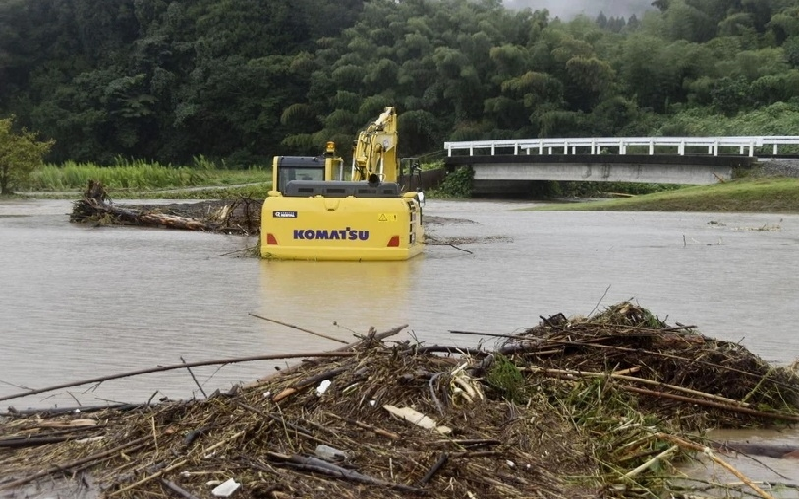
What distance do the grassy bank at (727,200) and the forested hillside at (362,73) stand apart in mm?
20191

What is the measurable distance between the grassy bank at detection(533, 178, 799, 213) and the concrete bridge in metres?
3.15

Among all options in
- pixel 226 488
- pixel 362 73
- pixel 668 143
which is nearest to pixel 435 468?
pixel 226 488

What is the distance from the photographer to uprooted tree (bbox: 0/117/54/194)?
35.1 m

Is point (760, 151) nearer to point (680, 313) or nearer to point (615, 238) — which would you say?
point (615, 238)

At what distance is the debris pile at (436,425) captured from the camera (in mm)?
4105

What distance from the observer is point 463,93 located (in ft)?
207

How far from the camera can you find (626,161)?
40.9 m

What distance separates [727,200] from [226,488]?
29737 mm

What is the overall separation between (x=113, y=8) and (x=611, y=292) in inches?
2760

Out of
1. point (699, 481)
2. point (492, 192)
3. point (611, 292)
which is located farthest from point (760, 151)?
point (699, 481)

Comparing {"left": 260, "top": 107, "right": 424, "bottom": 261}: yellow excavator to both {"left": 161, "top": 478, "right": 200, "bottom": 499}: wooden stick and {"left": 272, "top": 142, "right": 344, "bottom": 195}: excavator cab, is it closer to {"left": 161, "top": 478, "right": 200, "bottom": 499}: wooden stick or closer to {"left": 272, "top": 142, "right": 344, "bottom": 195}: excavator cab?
{"left": 272, "top": 142, "right": 344, "bottom": 195}: excavator cab

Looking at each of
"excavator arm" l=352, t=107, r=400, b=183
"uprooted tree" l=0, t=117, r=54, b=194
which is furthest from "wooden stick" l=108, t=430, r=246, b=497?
"uprooted tree" l=0, t=117, r=54, b=194

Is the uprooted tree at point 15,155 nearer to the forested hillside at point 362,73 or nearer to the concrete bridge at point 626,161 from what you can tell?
the concrete bridge at point 626,161

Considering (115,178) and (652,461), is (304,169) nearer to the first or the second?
(652,461)
